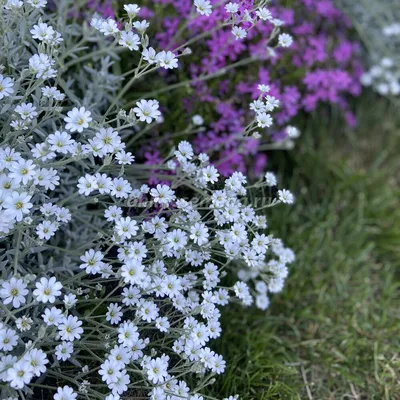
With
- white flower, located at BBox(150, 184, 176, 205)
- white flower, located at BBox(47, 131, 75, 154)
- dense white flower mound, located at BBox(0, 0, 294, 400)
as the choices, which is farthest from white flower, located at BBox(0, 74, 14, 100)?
white flower, located at BBox(150, 184, 176, 205)

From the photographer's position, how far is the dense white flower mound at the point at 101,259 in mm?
1463

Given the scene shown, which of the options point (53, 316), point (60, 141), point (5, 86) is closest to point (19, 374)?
point (53, 316)

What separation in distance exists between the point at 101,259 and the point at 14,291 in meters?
0.25

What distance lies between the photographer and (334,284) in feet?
7.95

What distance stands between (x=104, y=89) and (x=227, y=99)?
22.6 inches

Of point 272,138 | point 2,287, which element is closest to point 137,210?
point 2,287

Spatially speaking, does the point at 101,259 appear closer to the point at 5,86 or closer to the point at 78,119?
the point at 78,119

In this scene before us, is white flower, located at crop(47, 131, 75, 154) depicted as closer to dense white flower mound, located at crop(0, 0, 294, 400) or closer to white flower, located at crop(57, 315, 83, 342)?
dense white flower mound, located at crop(0, 0, 294, 400)

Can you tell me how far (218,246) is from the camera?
70.2 inches

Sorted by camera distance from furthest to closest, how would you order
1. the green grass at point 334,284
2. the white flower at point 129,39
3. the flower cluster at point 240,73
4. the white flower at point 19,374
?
the flower cluster at point 240,73 < the green grass at point 334,284 < the white flower at point 129,39 < the white flower at point 19,374

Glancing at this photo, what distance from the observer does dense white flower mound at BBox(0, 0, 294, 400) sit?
1.46 metres

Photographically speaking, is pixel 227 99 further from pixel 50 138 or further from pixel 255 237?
pixel 50 138

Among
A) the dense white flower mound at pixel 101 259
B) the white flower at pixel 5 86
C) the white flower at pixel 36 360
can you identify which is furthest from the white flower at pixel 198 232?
the white flower at pixel 5 86

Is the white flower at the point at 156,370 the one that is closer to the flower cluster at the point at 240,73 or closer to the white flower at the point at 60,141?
the white flower at the point at 60,141
